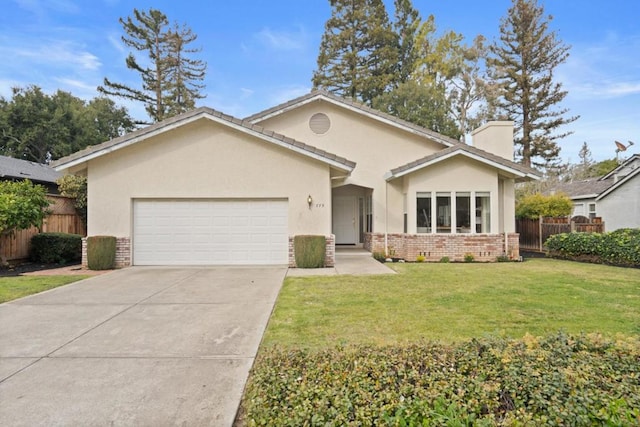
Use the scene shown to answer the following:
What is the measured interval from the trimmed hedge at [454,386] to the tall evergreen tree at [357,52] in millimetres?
31021

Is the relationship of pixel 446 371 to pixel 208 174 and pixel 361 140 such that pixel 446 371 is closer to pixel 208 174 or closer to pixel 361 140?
pixel 208 174

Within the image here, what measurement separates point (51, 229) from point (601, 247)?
66.0ft

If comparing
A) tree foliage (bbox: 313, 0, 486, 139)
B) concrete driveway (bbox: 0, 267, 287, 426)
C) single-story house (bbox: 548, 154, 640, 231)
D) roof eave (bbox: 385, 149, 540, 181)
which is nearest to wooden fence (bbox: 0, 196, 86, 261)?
concrete driveway (bbox: 0, 267, 287, 426)

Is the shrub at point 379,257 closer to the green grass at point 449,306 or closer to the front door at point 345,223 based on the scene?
the green grass at point 449,306

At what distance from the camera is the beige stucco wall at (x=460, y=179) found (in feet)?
43.9

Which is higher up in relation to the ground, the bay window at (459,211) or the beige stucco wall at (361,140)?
the beige stucco wall at (361,140)

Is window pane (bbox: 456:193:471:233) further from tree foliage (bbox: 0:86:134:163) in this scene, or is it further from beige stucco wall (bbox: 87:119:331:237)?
tree foliage (bbox: 0:86:134:163)

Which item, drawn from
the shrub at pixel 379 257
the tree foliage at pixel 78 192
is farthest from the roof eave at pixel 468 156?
the tree foliage at pixel 78 192

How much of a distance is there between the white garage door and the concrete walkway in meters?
1.46

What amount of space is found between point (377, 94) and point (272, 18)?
16.0 meters

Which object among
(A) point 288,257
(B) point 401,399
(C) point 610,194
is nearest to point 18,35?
(A) point 288,257

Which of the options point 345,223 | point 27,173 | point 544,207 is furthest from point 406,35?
point 27,173

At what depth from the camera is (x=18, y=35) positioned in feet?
62.3

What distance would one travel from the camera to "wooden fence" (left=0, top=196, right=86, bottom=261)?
1216 cm
